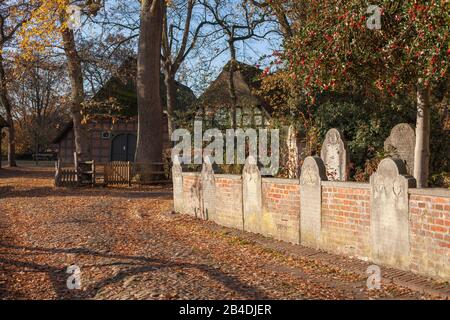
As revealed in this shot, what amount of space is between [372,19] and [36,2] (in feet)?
56.7

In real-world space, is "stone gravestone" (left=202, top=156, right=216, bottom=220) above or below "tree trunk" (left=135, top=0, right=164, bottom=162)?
below

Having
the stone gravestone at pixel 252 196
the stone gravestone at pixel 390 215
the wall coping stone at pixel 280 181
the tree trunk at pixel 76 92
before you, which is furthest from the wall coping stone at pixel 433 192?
the tree trunk at pixel 76 92

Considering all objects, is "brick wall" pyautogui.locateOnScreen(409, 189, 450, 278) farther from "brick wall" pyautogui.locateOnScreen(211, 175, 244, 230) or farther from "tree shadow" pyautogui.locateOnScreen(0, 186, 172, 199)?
"tree shadow" pyautogui.locateOnScreen(0, 186, 172, 199)

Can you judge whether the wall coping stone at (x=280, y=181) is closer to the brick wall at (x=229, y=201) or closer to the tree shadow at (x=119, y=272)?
the brick wall at (x=229, y=201)

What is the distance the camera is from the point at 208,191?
1195 cm

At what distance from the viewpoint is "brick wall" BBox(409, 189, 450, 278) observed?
6.19 m

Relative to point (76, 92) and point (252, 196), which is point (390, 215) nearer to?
point (252, 196)

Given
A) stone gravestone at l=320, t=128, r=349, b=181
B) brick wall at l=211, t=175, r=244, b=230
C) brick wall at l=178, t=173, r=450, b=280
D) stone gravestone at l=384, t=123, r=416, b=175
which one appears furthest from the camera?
stone gravestone at l=384, t=123, r=416, b=175

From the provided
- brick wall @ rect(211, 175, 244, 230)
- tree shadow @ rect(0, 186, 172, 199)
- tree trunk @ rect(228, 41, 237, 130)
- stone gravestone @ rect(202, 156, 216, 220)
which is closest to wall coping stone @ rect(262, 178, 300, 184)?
brick wall @ rect(211, 175, 244, 230)

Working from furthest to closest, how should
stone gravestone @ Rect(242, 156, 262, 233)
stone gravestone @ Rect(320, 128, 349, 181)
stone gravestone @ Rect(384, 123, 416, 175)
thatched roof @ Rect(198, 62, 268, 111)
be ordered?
thatched roof @ Rect(198, 62, 268, 111), stone gravestone @ Rect(384, 123, 416, 175), stone gravestone @ Rect(320, 128, 349, 181), stone gravestone @ Rect(242, 156, 262, 233)

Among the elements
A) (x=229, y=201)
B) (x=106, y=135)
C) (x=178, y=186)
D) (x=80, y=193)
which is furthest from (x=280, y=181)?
(x=106, y=135)

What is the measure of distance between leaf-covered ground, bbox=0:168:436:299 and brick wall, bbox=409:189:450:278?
1.90 ft

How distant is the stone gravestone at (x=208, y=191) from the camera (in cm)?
1174

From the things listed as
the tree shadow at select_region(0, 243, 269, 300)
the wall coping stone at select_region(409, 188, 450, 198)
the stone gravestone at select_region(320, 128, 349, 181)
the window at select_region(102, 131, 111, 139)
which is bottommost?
the tree shadow at select_region(0, 243, 269, 300)
